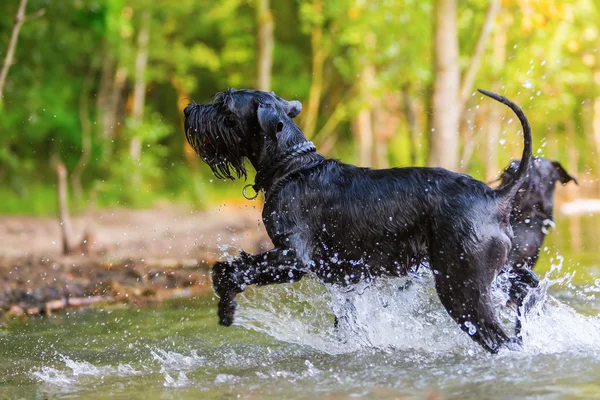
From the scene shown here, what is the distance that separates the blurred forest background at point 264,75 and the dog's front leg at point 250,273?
7358 mm

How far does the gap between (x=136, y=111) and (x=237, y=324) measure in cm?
1978

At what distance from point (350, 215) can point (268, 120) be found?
2.88 feet

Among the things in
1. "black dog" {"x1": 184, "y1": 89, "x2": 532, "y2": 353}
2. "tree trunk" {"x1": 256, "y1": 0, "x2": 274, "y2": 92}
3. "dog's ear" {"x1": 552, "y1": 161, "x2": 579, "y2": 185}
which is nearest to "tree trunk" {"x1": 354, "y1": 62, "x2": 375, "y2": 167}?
"tree trunk" {"x1": 256, "y1": 0, "x2": 274, "y2": 92}

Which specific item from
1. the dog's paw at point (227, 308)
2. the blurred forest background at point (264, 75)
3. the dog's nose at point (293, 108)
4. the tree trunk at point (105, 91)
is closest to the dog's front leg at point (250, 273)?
the dog's paw at point (227, 308)

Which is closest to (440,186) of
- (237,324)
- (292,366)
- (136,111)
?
(292,366)

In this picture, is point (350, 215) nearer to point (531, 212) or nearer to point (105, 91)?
point (531, 212)

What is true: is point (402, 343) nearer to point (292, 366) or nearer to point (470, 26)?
point (292, 366)

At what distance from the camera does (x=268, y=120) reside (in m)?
6.04

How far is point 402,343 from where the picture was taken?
6449 millimetres

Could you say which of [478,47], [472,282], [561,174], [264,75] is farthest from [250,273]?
[264,75]

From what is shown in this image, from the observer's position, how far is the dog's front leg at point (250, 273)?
5.91 m

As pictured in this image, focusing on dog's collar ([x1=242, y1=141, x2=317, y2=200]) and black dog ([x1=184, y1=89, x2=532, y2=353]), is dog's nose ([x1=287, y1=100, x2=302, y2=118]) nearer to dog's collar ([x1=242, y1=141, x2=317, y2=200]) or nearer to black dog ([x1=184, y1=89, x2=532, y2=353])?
black dog ([x1=184, y1=89, x2=532, y2=353])

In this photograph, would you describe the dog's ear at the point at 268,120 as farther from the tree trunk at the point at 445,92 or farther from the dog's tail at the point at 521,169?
the tree trunk at the point at 445,92

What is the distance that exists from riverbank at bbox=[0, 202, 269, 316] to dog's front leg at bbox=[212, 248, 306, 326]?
49 centimetres
